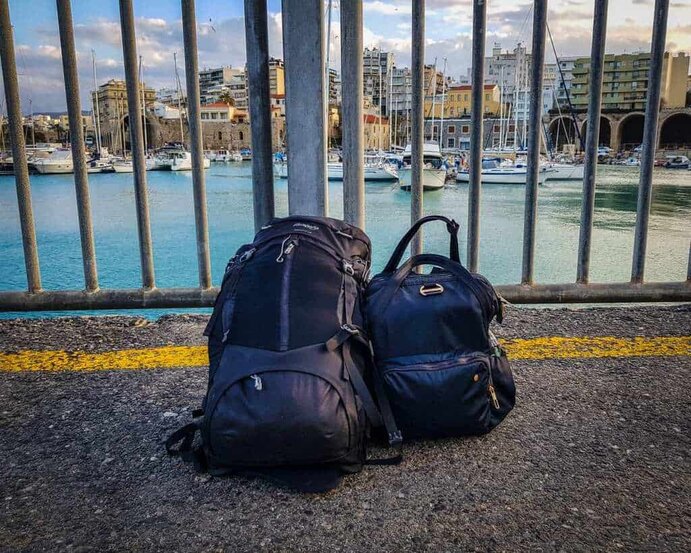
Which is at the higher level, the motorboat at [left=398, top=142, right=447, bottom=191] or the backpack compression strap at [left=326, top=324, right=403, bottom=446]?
the backpack compression strap at [left=326, top=324, right=403, bottom=446]

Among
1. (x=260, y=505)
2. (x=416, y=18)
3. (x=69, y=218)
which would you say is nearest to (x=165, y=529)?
(x=260, y=505)

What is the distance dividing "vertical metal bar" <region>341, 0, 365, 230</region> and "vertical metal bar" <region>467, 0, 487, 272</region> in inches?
16.1

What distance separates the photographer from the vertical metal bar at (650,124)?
2078mm

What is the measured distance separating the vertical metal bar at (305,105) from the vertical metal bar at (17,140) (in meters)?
0.98

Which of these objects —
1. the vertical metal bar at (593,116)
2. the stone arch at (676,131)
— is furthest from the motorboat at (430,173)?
the stone arch at (676,131)

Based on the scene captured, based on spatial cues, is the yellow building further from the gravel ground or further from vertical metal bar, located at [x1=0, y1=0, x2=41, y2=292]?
A: the gravel ground

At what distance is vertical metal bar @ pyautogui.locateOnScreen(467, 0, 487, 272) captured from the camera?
206 cm

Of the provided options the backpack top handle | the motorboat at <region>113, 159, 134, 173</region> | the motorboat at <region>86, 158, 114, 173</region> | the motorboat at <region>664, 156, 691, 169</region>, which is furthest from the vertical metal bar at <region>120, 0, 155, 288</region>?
the motorboat at <region>664, 156, 691, 169</region>

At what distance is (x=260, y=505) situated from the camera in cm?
105

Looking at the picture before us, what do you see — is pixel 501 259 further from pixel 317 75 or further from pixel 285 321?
pixel 285 321

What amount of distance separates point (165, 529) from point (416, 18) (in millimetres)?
1787

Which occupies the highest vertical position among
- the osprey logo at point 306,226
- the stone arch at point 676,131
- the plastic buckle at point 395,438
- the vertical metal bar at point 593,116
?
the stone arch at point 676,131

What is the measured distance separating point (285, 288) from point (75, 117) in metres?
1.38

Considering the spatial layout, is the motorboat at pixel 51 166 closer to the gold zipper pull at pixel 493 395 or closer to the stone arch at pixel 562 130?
the gold zipper pull at pixel 493 395
